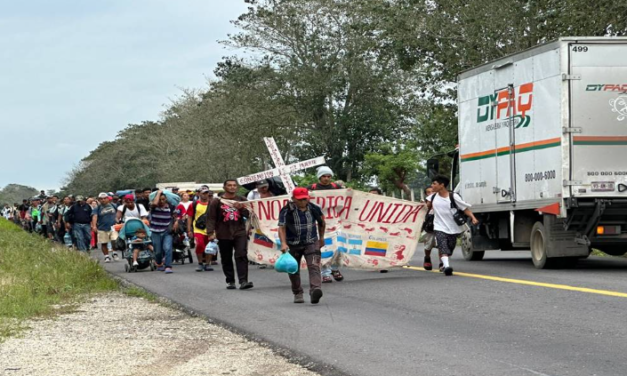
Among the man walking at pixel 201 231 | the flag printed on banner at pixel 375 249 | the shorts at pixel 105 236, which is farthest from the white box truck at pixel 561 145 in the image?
the shorts at pixel 105 236

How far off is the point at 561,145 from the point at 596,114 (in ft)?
2.44

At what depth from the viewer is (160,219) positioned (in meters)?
21.6

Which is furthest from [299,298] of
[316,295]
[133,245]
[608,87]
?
[133,245]

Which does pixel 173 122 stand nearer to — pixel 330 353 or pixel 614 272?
pixel 614 272

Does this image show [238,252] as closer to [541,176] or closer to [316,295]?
[316,295]

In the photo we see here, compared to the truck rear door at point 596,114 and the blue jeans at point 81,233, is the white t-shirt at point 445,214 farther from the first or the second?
the blue jeans at point 81,233

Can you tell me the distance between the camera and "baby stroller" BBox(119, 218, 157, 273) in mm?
22375

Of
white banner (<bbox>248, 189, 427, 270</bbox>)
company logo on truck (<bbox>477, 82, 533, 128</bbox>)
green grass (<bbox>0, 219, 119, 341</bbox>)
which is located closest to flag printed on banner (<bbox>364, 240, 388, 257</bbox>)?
white banner (<bbox>248, 189, 427, 270</bbox>)

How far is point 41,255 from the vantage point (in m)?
26.1

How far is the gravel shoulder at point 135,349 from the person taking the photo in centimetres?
906

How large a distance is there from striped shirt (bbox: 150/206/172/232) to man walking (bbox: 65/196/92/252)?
7327 millimetres

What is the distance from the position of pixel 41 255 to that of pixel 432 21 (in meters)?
17.0

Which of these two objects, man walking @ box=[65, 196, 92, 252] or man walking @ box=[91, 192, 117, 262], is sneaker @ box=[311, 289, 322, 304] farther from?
man walking @ box=[65, 196, 92, 252]

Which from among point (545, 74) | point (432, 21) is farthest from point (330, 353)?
point (432, 21)
